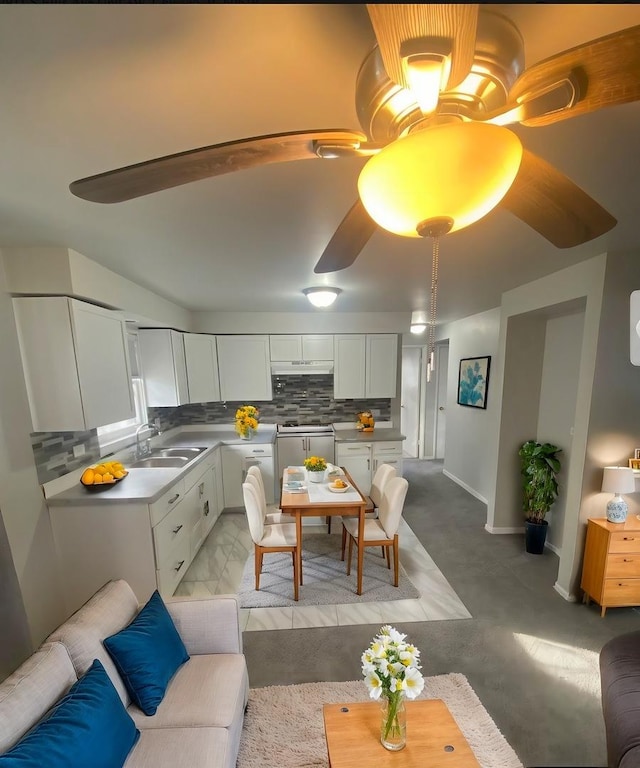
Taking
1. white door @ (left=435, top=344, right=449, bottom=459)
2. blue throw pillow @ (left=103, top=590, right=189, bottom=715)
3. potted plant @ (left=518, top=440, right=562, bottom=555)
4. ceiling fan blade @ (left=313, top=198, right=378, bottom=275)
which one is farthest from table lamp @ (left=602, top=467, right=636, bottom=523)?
white door @ (left=435, top=344, right=449, bottom=459)

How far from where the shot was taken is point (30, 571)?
1.93m

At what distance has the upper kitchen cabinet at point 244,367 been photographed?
4.02 meters

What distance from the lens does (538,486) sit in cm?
291

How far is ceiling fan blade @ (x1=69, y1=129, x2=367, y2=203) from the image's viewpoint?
2.21 feet

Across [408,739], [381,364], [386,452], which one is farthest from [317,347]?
→ [408,739]

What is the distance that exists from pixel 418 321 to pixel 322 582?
3389mm

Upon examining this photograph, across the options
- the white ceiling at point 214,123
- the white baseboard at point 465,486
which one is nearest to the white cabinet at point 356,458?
the white baseboard at point 465,486

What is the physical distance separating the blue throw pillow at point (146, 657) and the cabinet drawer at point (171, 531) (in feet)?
2.75

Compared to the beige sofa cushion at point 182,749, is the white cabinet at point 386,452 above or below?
above

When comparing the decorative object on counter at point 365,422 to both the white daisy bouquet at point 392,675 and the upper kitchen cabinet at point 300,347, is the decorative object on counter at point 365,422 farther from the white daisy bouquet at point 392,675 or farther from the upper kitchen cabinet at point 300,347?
the white daisy bouquet at point 392,675

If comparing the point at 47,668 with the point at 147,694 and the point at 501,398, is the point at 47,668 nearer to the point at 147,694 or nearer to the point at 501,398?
the point at 147,694

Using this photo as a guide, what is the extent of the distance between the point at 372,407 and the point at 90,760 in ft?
12.7

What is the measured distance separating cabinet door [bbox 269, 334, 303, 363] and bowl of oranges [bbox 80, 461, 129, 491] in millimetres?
2149

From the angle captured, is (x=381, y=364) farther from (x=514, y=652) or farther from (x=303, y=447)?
(x=514, y=652)
